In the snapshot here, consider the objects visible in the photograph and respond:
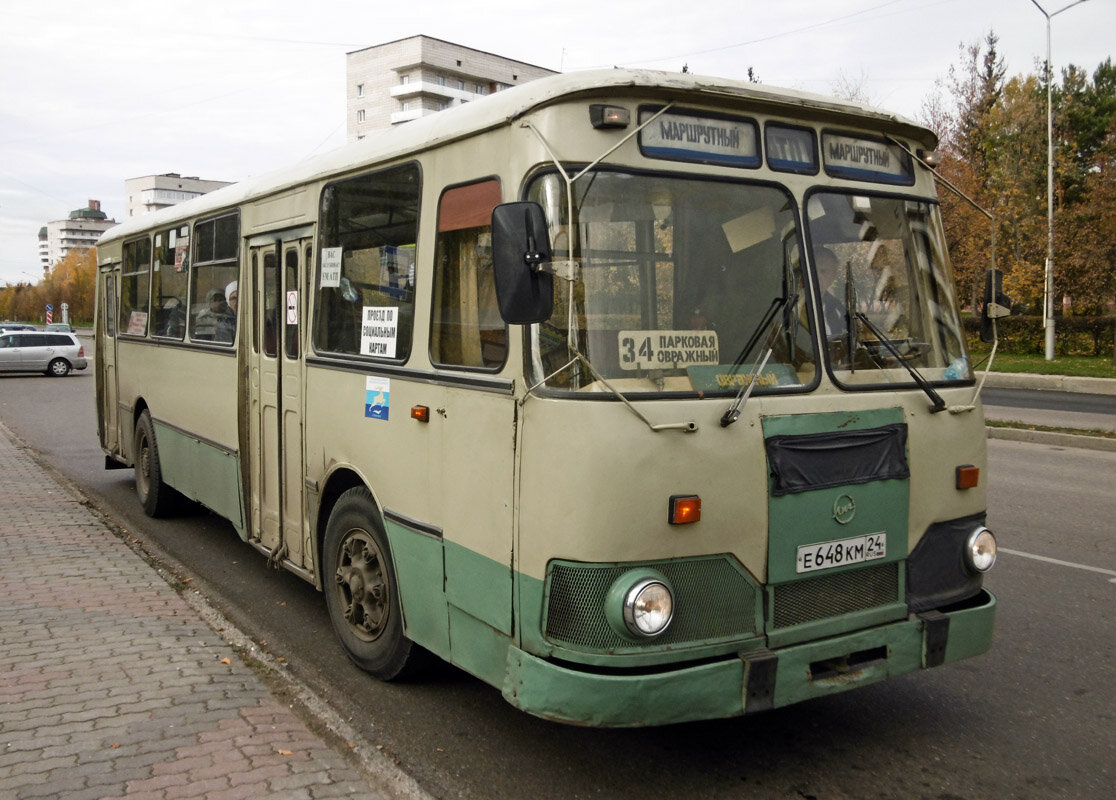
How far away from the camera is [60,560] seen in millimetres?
7383

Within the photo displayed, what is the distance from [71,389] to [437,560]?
27.6 metres

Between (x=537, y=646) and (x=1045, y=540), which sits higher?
(x=537, y=646)

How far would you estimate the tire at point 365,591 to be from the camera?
16.6ft

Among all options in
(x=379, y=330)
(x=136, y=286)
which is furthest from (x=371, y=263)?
(x=136, y=286)

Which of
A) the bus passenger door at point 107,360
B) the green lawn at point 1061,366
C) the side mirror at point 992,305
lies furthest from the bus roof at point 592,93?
the green lawn at point 1061,366

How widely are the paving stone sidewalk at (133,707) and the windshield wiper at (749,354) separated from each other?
1.98m

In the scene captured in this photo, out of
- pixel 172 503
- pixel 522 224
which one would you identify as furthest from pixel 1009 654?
pixel 172 503

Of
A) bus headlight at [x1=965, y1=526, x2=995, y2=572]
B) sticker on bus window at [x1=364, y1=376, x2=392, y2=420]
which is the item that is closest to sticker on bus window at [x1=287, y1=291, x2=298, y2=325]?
sticker on bus window at [x1=364, y1=376, x2=392, y2=420]

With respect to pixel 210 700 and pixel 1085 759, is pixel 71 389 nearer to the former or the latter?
pixel 210 700

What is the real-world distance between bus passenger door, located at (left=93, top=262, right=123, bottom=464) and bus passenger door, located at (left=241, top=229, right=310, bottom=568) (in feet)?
15.2

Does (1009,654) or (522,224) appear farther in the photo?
(1009,654)

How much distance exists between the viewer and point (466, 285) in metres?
4.36

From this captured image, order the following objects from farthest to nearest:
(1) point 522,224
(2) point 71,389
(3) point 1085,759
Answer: (2) point 71,389 → (3) point 1085,759 → (1) point 522,224

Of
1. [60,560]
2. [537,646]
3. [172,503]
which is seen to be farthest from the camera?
[172,503]
